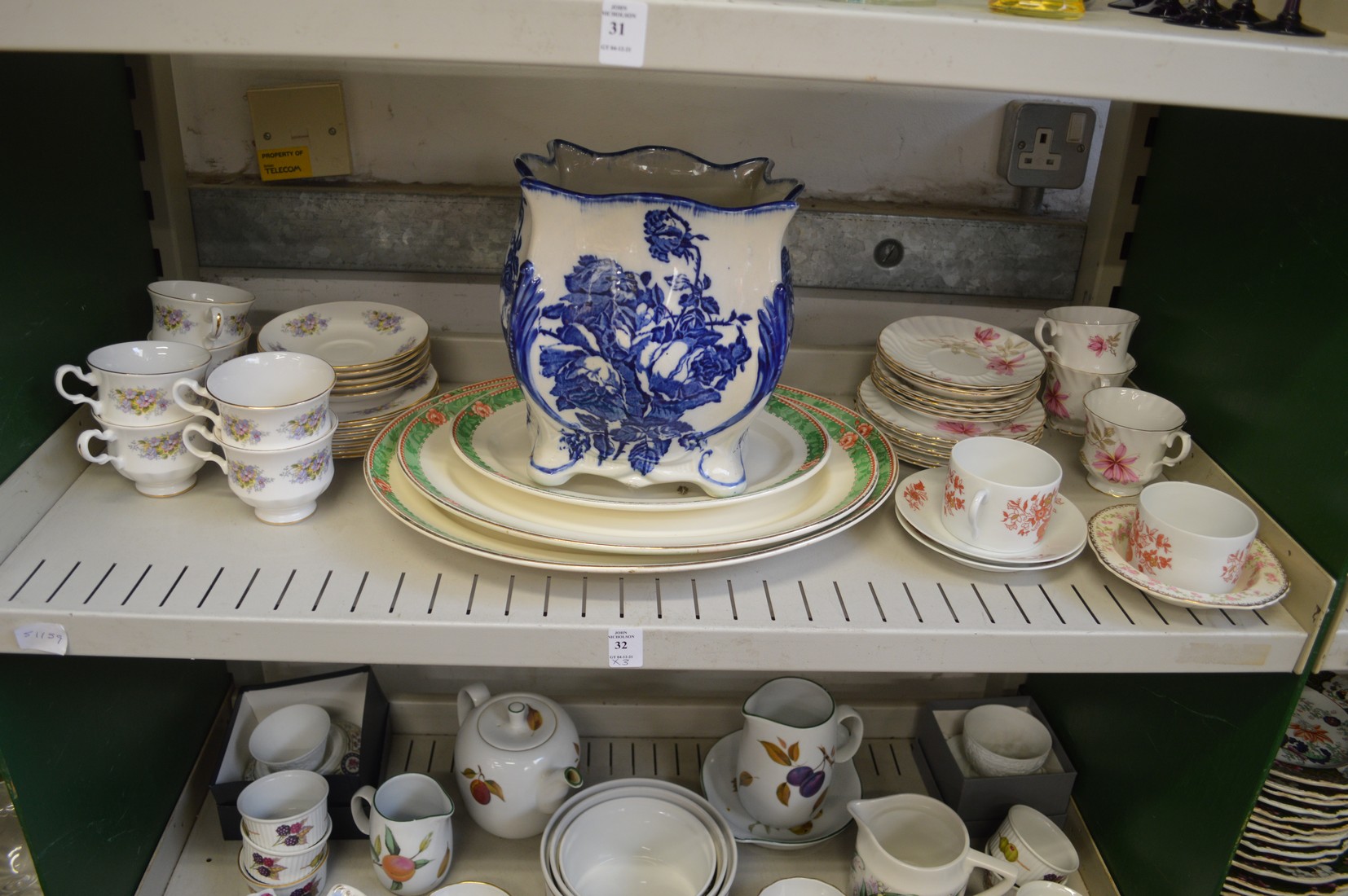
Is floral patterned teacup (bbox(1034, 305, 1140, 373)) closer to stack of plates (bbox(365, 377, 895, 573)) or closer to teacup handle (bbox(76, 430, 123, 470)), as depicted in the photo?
stack of plates (bbox(365, 377, 895, 573))

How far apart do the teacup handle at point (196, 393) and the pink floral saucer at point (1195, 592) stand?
0.80 meters

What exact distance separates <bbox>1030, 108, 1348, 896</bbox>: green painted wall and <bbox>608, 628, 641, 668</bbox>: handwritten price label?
1.87 ft

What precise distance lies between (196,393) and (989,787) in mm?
995

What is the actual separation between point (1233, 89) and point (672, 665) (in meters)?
0.59

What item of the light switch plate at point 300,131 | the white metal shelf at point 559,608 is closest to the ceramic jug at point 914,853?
the white metal shelf at point 559,608

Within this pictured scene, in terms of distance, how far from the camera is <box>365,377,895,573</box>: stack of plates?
0.85 meters

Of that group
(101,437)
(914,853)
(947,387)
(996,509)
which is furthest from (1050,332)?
→ (101,437)

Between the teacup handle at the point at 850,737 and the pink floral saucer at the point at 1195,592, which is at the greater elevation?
the pink floral saucer at the point at 1195,592

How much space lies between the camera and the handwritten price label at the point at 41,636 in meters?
0.80

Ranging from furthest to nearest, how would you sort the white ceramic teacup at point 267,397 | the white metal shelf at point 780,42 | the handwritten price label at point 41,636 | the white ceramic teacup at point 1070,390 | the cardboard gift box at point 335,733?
1. the cardboard gift box at point 335,733
2. the white ceramic teacup at point 1070,390
3. the white ceramic teacup at point 267,397
4. the handwritten price label at point 41,636
5. the white metal shelf at point 780,42

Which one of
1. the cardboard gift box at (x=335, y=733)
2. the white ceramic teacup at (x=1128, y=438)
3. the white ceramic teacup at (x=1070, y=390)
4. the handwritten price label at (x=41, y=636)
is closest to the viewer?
the handwritten price label at (x=41, y=636)

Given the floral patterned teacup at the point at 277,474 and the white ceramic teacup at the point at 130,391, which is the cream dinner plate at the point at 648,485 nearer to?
the floral patterned teacup at the point at 277,474

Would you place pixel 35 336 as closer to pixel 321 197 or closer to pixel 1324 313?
pixel 321 197

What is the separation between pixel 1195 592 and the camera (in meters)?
0.86
